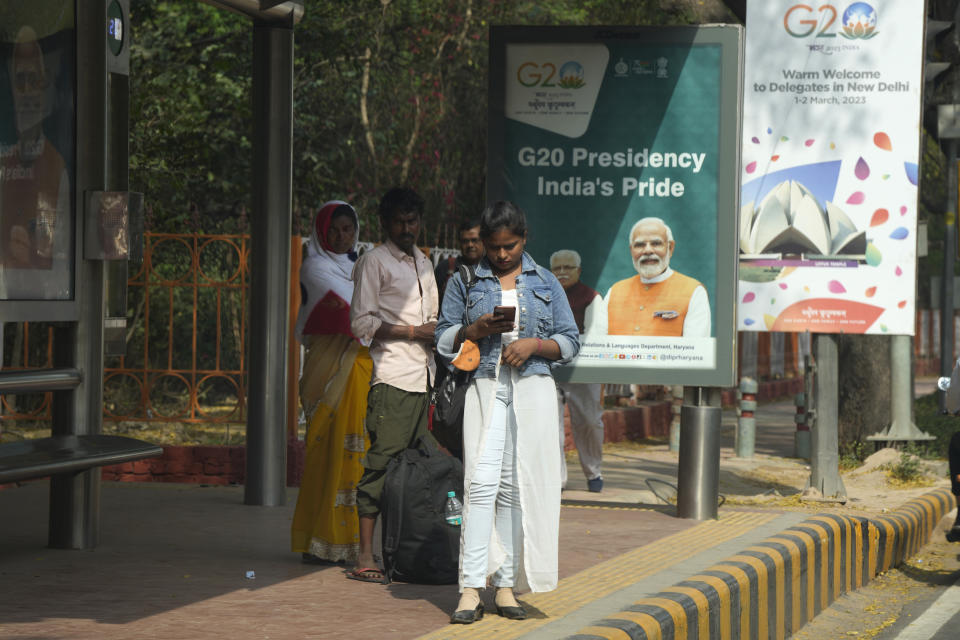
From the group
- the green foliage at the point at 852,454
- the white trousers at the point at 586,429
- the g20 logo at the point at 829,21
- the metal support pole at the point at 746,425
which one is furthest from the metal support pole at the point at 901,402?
the g20 logo at the point at 829,21

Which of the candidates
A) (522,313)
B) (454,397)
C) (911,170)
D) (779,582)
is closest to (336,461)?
(454,397)

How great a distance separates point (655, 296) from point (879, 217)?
2136 millimetres

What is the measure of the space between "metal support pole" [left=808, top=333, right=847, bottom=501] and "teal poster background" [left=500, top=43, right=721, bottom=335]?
71.4 inches

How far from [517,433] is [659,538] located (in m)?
2.57

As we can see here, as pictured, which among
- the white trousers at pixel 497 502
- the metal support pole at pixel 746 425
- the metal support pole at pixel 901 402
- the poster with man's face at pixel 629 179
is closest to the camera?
the white trousers at pixel 497 502

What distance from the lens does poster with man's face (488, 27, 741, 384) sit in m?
9.09

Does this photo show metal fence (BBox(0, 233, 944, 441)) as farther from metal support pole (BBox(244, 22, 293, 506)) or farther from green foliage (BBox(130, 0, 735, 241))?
green foliage (BBox(130, 0, 735, 241))

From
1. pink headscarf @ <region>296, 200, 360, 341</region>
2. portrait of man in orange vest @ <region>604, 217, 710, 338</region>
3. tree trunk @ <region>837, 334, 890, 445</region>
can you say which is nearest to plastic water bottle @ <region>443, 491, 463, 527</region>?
pink headscarf @ <region>296, 200, 360, 341</region>

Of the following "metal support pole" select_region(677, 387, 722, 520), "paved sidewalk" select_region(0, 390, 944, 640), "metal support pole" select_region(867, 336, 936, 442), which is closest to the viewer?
"paved sidewalk" select_region(0, 390, 944, 640)

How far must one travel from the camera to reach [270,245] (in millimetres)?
9406

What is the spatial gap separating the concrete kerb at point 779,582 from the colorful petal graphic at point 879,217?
199cm

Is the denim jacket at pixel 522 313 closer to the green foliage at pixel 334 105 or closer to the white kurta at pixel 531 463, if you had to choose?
the white kurta at pixel 531 463

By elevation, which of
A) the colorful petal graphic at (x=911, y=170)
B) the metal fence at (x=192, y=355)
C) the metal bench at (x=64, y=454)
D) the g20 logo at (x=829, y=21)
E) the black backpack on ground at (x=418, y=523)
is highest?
the g20 logo at (x=829, y=21)

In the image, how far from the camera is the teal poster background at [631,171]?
9.13 meters
